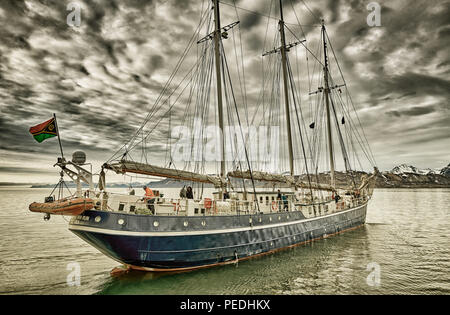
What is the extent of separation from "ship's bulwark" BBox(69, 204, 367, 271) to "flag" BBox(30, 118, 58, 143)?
399 centimetres

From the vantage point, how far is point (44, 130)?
10.9 meters

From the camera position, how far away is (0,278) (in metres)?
13.2

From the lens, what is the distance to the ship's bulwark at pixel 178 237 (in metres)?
11.0

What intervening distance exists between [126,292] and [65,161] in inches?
261

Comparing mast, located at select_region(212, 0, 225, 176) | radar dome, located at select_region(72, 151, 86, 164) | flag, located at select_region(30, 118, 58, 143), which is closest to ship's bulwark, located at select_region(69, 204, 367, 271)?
radar dome, located at select_region(72, 151, 86, 164)

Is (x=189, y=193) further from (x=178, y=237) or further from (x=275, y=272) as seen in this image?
(x=275, y=272)

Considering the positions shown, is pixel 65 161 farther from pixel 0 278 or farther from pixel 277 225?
pixel 277 225
